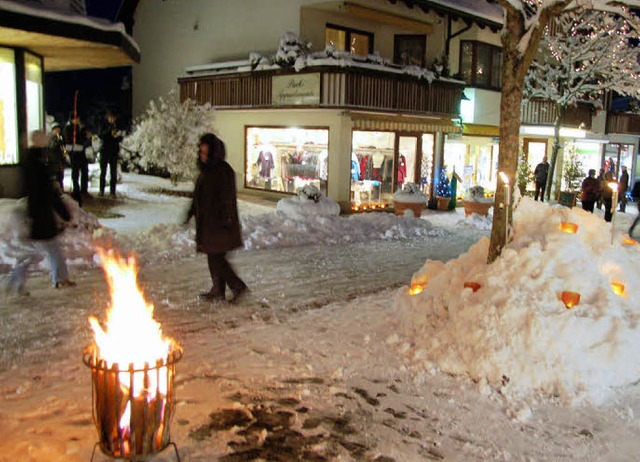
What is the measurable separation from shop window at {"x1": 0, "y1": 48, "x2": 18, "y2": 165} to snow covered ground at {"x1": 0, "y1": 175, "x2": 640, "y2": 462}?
643 cm

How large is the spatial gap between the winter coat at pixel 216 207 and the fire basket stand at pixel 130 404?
12.4ft

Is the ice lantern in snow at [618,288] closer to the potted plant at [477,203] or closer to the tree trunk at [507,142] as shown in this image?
the tree trunk at [507,142]

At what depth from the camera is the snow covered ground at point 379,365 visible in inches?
177

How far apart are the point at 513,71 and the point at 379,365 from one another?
3583mm

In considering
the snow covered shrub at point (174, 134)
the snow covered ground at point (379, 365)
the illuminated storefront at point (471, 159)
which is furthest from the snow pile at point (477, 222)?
the snow covered ground at point (379, 365)

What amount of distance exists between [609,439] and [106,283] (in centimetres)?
646

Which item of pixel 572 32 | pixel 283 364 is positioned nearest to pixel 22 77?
pixel 283 364

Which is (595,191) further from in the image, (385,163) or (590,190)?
(385,163)

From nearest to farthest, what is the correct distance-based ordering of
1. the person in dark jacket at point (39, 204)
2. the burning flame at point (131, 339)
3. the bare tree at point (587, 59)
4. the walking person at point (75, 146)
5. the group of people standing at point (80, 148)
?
1. the burning flame at point (131, 339)
2. the person in dark jacket at point (39, 204)
3. the group of people standing at point (80, 148)
4. the walking person at point (75, 146)
5. the bare tree at point (587, 59)

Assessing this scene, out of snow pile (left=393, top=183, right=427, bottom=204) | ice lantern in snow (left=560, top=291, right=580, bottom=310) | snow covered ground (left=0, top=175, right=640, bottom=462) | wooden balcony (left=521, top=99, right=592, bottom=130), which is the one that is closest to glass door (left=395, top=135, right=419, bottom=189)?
snow pile (left=393, top=183, right=427, bottom=204)

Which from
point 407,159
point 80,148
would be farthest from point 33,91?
point 407,159

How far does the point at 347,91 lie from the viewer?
56.6 feet

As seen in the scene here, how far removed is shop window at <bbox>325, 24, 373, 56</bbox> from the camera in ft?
67.6

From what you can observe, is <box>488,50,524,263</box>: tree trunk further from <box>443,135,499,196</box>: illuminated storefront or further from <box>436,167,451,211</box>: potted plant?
<box>443,135,499,196</box>: illuminated storefront
